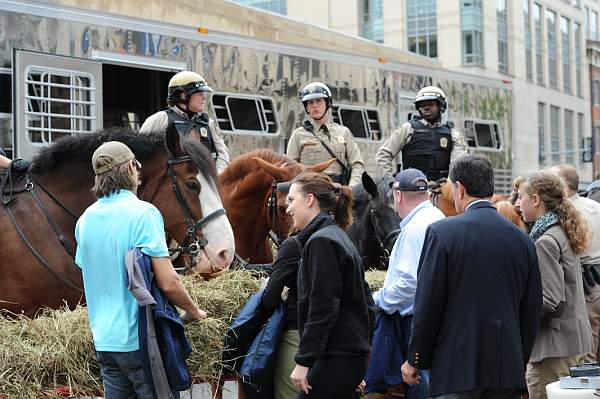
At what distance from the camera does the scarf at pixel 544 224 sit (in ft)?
20.7

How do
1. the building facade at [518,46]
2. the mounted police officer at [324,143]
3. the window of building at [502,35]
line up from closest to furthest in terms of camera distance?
the mounted police officer at [324,143] → the building facade at [518,46] → the window of building at [502,35]

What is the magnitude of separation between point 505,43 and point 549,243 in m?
53.3

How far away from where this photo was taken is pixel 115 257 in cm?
494

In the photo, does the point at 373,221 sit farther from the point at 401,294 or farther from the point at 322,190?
the point at 322,190

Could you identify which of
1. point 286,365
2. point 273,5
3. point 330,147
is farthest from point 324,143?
point 273,5

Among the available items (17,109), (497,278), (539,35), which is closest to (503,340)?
(497,278)

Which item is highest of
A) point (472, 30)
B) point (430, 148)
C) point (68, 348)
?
point (472, 30)

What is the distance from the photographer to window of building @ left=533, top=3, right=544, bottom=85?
60866 mm

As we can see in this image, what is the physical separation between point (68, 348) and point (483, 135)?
1263 cm

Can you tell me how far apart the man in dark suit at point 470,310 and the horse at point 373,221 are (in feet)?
10.9

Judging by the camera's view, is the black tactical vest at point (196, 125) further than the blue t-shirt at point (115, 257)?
Yes

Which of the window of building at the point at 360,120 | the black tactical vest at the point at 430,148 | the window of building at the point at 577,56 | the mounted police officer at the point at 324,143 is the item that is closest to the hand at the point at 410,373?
the mounted police officer at the point at 324,143

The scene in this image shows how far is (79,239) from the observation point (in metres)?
5.09

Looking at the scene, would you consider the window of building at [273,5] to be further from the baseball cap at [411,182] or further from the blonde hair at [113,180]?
the blonde hair at [113,180]
